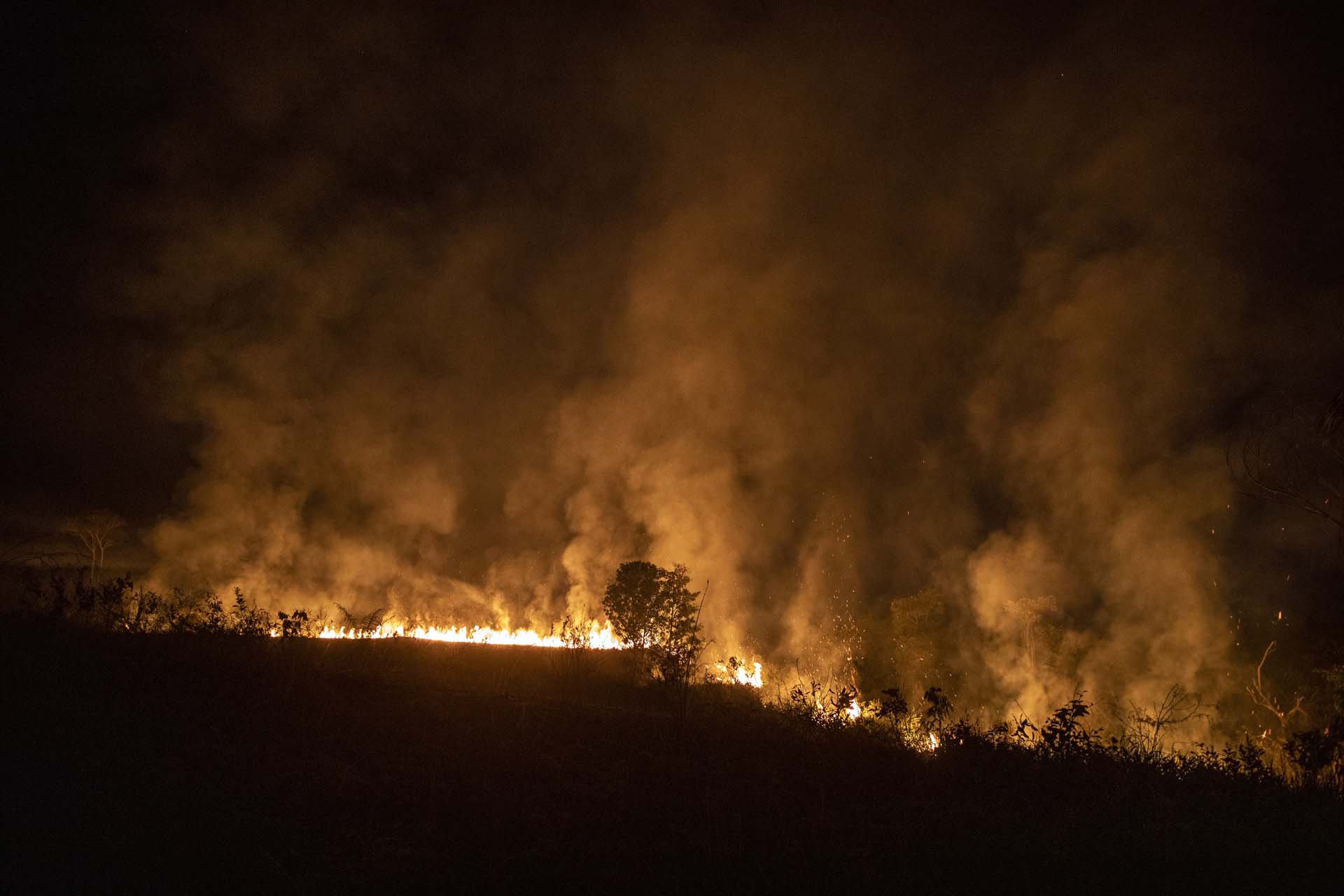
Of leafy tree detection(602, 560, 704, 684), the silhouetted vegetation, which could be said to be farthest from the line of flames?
the silhouetted vegetation

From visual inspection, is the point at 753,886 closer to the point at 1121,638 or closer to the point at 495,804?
the point at 495,804

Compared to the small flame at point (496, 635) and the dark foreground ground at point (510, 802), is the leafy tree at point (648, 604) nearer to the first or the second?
the small flame at point (496, 635)

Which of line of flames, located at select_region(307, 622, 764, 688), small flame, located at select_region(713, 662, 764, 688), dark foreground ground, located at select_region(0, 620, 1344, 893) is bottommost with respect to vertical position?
dark foreground ground, located at select_region(0, 620, 1344, 893)

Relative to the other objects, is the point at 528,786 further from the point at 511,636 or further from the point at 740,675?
the point at 511,636

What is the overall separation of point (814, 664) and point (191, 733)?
1263 inches

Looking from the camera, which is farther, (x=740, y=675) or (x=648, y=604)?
(x=740, y=675)

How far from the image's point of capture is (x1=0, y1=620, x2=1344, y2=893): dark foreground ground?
495cm

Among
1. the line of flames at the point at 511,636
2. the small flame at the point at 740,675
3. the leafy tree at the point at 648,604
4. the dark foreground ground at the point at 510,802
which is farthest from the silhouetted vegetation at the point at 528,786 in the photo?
the leafy tree at the point at 648,604

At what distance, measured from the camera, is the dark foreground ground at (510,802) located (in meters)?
4.95

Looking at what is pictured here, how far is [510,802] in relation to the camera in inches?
243

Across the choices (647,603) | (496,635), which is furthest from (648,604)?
(496,635)

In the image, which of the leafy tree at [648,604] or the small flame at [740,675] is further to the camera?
the leafy tree at [648,604]

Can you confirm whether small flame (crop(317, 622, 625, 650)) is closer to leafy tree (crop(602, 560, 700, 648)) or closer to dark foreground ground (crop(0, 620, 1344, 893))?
leafy tree (crop(602, 560, 700, 648))

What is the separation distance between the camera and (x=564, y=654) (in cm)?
1580
